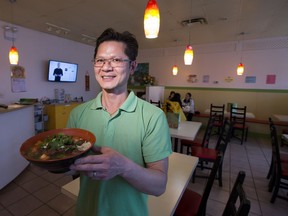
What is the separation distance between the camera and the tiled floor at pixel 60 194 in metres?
2.15

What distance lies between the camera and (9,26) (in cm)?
416

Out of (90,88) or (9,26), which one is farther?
(90,88)

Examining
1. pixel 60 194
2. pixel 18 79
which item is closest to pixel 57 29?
pixel 18 79

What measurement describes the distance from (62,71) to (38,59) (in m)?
0.73

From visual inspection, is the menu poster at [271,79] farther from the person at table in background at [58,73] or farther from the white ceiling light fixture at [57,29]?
the person at table in background at [58,73]

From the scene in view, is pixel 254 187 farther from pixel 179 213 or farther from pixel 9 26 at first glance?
pixel 9 26

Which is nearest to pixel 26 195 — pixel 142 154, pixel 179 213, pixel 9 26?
pixel 179 213

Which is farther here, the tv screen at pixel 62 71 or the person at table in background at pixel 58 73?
the person at table in background at pixel 58 73

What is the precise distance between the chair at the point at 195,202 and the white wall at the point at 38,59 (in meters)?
4.69

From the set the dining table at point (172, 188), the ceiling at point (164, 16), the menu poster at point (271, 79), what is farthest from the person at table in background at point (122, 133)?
the menu poster at point (271, 79)

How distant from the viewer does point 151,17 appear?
1.79 m

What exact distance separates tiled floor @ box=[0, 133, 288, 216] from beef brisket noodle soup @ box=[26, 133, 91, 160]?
5.87 ft

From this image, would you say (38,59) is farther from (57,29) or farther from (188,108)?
(188,108)

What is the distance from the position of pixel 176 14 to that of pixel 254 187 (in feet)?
11.5
